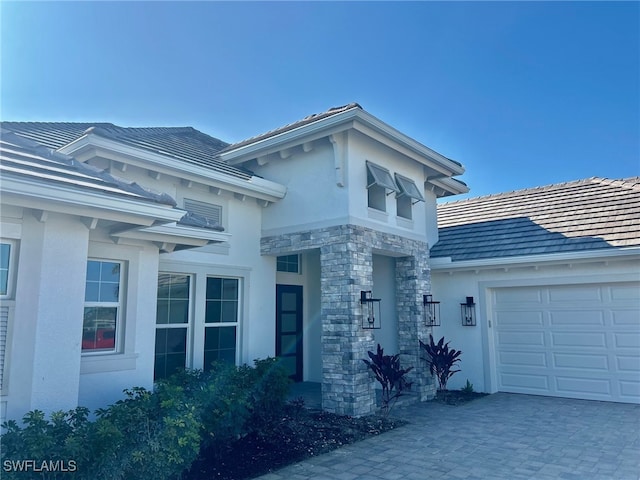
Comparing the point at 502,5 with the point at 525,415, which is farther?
the point at 502,5

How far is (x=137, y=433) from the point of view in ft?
14.4

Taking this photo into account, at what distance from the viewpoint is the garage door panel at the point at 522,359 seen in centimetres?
984

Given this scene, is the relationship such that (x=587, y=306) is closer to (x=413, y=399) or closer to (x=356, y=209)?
(x=413, y=399)

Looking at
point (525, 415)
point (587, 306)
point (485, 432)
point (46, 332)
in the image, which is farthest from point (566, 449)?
point (46, 332)

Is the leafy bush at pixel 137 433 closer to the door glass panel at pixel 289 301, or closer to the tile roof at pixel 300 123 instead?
the door glass panel at pixel 289 301

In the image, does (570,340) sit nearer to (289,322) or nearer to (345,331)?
(345,331)

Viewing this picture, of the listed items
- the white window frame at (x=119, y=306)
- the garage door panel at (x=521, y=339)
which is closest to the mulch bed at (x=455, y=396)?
the garage door panel at (x=521, y=339)

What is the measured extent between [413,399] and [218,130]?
9.05 meters

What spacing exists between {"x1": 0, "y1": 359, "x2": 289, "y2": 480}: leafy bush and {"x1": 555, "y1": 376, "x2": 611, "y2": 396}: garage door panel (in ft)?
23.3

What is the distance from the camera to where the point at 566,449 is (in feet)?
19.8

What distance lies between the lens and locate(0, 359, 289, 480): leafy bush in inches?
148

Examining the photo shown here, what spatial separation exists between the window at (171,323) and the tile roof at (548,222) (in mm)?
6492

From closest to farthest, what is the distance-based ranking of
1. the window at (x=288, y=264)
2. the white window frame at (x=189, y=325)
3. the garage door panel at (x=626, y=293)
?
the white window frame at (x=189, y=325)
the garage door panel at (x=626, y=293)
the window at (x=288, y=264)

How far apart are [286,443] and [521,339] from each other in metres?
6.45
